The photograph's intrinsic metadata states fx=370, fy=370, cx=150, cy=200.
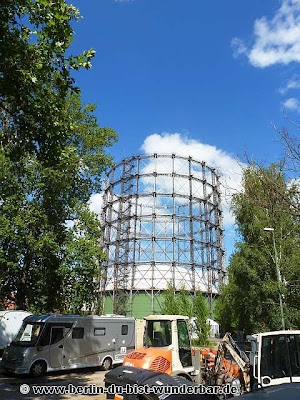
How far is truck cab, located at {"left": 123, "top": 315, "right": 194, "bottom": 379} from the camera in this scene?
333 inches

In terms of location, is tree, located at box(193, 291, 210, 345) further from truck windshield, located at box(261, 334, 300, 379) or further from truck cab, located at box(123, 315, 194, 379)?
truck windshield, located at box(261, 334, 300, 379)

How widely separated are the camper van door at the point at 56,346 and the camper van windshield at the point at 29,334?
0.58 metres

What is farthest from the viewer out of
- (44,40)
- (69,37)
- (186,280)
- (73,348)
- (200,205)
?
(200,205)

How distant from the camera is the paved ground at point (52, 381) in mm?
10758

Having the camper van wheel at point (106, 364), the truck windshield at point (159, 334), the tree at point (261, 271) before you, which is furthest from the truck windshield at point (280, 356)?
the tree at point (261, 271)

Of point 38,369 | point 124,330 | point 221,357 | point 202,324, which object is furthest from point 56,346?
point 202,324

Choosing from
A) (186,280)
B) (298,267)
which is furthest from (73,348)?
(186,280)

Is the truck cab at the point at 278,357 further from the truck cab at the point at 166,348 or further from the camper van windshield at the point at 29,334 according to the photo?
the camper van windshield at the point at 29,334

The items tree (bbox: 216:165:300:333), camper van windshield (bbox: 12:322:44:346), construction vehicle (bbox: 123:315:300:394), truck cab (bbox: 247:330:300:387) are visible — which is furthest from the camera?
tree (bbox: 216:165:300:333)

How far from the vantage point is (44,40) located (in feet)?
27.2

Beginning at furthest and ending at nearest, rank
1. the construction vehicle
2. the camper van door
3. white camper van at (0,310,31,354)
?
white camper van at (0,310,31,354), the camper van door, the construction vehicle

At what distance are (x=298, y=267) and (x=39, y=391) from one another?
56.2ft

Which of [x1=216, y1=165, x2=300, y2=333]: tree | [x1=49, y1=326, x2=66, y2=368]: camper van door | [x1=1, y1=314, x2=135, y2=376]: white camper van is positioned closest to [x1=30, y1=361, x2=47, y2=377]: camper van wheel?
[x1=1, y1=314, x2=135, y2=376]: white camper van

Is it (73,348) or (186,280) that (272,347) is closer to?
(73,348)
